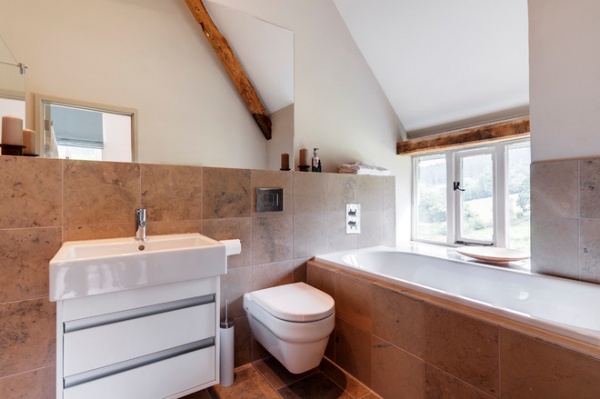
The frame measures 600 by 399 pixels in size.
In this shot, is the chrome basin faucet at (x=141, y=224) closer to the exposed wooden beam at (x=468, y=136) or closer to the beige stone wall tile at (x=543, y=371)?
the beige stone wall tile at (x=543, y=371)

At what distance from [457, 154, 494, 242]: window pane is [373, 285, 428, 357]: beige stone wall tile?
1.51 metres

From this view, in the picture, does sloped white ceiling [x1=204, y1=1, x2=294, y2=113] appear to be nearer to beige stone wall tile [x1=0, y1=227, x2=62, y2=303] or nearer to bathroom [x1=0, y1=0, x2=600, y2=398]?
bathroom [x1=0, y1=0, x2=600, y2=398]

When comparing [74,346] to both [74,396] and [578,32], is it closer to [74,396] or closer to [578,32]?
[74,396]

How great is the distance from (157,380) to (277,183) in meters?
1.27

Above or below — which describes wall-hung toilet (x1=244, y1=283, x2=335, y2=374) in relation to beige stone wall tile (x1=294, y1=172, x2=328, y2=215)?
below

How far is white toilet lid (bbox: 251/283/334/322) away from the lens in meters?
1.46

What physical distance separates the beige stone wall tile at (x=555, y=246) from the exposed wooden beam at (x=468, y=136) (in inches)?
31.2

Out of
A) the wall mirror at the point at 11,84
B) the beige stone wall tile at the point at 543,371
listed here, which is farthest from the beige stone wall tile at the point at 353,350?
the wall mirror at the point at 11,84

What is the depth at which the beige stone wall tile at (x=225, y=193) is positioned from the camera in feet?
5.75

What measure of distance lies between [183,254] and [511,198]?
2.48 meters

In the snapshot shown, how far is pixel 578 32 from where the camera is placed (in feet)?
4.98

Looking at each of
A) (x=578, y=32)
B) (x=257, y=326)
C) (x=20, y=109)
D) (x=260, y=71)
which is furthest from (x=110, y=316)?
(x=578, y=32)

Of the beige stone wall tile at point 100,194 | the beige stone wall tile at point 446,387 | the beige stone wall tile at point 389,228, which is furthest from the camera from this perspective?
the beige stone wall tile at point 389,228

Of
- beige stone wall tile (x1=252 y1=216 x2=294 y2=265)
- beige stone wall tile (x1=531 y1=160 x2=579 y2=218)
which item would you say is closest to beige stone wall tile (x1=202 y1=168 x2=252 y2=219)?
beige stone wall tile (x1=252 y1=216 x2=294 y2=265)
